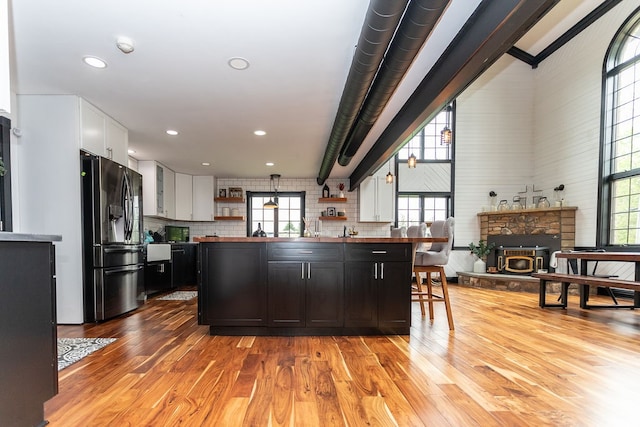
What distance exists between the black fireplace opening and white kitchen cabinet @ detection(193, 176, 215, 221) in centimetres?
636

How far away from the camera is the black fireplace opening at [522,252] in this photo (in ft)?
20.4

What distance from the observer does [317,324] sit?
9.55 feet

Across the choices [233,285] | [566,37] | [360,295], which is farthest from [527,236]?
[233,285]

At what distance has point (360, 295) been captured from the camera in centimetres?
292

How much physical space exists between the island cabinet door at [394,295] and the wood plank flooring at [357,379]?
16 cm

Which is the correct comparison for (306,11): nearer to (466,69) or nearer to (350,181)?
(466,69)

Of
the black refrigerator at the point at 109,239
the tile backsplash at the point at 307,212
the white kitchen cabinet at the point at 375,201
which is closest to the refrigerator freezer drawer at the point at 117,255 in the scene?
the black refrigerator at the point at 109,239

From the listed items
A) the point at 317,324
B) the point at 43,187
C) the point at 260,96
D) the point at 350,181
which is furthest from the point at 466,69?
the point at 350,181

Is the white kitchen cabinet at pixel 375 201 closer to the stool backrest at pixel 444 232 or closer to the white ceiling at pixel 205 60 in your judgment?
the white ceiling at pixel 205 60

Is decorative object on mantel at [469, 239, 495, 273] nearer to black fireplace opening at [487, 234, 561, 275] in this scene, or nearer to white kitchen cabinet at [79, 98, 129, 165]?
black fireplace opening at [487, 234, 561, 275]

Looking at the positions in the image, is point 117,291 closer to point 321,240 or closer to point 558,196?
point 321,240

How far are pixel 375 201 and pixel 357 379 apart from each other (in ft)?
17.0

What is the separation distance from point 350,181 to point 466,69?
16.2 feet

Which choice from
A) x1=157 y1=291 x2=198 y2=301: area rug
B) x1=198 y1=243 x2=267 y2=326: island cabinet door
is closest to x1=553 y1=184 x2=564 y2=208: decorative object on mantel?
x1=198 y1=243 x2=267 y2=326: island cabinet door
